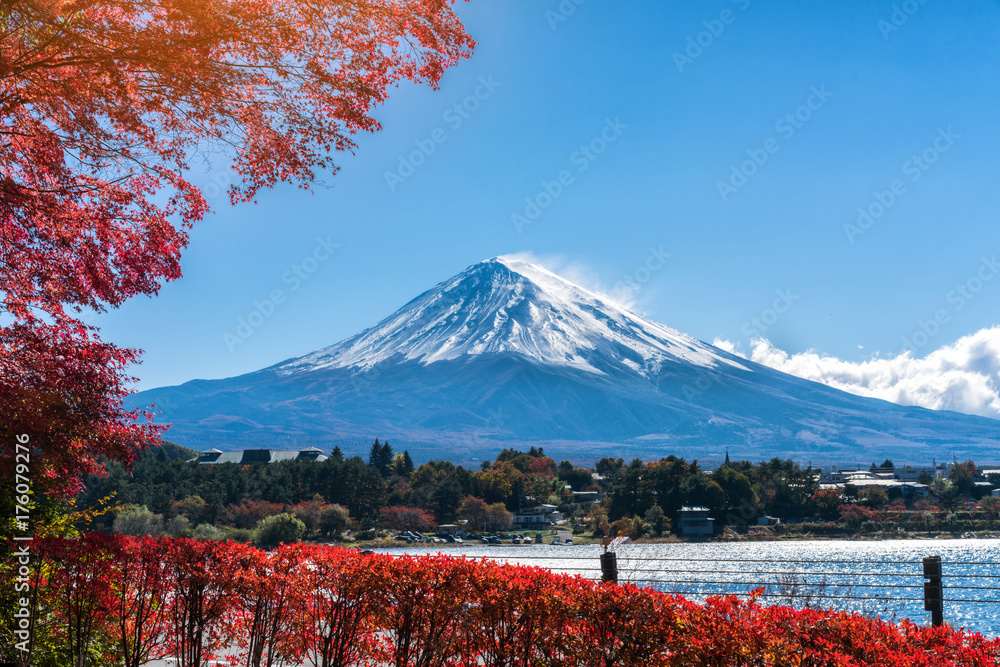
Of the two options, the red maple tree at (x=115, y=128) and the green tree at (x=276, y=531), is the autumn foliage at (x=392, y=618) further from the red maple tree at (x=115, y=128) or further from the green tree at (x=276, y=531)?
the green tree at (x=276, y=531)

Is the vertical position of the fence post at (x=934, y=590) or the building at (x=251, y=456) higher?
the fence post at (x=934, y=590)

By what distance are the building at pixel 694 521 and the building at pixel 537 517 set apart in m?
13.0

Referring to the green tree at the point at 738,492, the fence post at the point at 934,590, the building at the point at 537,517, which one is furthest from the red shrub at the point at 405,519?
the fence post at the point at 934,590

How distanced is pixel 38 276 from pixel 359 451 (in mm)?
192240

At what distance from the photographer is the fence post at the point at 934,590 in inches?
240

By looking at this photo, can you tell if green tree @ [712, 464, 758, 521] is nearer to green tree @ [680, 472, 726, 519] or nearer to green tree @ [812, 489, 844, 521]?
green tree @ [680, 472, 726, 519]

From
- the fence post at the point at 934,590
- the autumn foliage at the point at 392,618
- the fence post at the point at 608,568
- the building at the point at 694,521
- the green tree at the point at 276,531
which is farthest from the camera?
the building at the point at 694,521

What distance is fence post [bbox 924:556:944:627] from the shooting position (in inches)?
240

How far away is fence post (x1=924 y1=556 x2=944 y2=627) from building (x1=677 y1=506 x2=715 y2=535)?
5381 centimetres

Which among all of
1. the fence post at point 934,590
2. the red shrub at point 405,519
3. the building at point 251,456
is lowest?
the red shrub at point 405,519

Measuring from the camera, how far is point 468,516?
2434 inches

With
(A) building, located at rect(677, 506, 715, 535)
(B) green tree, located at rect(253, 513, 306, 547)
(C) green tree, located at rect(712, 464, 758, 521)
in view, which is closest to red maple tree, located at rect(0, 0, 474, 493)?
(B) green tree, located at rect(253, 513, 306, 547)

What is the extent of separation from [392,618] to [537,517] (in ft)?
208

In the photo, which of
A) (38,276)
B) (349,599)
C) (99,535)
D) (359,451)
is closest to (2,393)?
(38,276)
